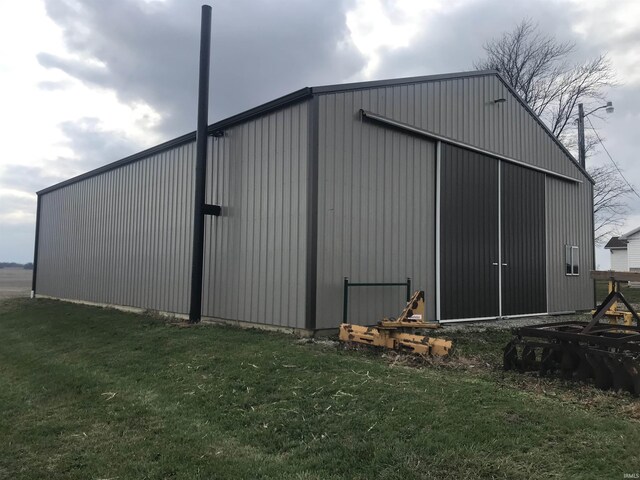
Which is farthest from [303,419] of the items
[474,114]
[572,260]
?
[572,260]

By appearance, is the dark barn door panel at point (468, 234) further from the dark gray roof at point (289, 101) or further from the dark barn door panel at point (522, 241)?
the dark gray roof at point (289, 101)

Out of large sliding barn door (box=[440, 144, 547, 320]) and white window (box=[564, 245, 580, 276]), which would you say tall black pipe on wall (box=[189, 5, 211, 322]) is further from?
white window (box=[564, 245, 580, 276])

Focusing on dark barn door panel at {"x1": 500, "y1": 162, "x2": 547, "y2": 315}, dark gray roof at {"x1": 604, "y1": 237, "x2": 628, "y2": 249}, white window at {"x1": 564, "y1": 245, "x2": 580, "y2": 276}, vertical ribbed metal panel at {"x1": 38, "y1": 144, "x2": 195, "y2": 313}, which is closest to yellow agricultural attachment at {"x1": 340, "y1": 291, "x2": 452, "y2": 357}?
vertical ribbed metal panel at {"x1": 38, "y1": 144, "x2": 195, "y2": 313}

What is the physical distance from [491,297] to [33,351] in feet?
34.0

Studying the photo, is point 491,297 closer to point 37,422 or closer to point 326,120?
point 326,120

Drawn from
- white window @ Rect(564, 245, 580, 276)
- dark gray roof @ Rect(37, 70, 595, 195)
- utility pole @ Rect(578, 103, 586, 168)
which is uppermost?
utility pole @ Rect(578, 103, 586, 168)

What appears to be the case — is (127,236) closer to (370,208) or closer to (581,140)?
(370,208)

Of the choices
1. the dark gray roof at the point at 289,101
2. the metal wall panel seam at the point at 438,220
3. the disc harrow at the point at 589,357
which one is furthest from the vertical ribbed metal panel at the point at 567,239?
the disc harrow at the point at 589,357

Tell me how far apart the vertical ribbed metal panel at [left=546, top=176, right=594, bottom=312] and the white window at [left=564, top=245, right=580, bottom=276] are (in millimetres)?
144

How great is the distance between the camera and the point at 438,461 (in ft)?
11.8

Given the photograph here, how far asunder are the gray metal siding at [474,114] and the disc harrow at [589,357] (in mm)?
5637

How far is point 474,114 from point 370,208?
4686 millimetres

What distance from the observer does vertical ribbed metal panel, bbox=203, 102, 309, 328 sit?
30.2ft

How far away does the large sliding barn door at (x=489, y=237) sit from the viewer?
11617 mm
